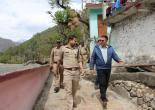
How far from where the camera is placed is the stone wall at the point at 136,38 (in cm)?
1470

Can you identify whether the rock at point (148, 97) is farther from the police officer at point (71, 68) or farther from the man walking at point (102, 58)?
the police officer at point (71, 68)

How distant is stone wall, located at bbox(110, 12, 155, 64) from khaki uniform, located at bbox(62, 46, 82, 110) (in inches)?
211

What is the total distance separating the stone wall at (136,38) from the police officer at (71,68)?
209 inches

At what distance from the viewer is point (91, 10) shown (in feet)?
97.3

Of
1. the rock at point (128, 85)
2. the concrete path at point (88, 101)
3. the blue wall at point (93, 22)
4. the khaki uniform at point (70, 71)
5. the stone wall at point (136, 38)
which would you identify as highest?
the blue wall at point (93, 22)

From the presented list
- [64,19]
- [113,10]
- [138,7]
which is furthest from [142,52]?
[64,19]

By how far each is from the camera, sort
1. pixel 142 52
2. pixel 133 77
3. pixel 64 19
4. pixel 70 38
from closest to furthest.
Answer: pixel 70 38 < pixel 133 77 < pixel 142 52 < pixel 64 19

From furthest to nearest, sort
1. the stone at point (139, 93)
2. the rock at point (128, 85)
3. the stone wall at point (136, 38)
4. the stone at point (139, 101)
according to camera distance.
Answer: the stone wall at point (136, 38) < the rock at point (128, 85) < the stone at point (139, 93) < the stone at point (139, 101)

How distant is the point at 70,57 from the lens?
9.47 m

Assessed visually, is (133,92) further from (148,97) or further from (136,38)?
(136,38)

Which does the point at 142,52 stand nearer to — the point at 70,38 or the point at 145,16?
the point at 145,16

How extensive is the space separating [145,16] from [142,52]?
138 centimetres

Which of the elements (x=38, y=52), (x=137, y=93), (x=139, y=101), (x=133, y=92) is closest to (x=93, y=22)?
(x=133, y=92)

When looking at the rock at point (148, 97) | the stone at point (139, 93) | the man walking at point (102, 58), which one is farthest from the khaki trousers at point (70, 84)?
the stone at point (139, 93)
